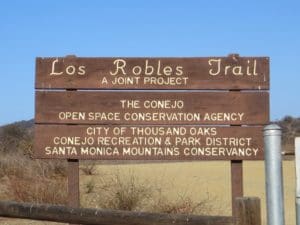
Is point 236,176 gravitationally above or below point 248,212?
above

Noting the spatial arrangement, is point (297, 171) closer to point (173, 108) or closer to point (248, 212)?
point (248, 212)

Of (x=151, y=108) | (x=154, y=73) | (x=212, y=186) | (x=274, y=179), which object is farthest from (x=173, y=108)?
(x=212, y=186)

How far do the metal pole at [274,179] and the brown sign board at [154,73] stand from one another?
358 cm

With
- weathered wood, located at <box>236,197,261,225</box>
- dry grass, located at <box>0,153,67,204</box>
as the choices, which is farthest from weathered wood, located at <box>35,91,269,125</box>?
dry grass, located at <box>0,153,67,204</box>

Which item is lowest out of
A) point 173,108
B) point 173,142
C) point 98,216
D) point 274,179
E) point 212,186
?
point 98,216

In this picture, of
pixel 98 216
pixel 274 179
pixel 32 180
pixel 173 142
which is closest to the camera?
pixel 274 179

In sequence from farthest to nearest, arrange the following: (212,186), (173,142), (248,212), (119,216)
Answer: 1. (212,186)
2. (173,142)
3. (119,216)
4. (248,212)

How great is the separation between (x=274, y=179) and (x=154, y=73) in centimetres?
396

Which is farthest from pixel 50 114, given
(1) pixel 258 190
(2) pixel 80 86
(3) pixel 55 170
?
(1) pixel 258 190

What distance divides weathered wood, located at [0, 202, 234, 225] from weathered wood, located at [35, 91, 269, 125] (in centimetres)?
219

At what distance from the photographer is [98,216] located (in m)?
6.54

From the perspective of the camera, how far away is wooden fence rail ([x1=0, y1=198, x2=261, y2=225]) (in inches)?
218

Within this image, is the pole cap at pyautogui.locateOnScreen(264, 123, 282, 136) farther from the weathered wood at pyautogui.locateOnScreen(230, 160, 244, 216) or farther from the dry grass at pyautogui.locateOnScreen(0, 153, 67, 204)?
the dry grass at pyautogui.locateOnScreen(0, 153, 67, 204)

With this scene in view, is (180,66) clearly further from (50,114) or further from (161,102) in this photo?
(50,114)
